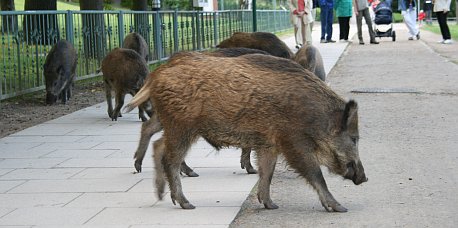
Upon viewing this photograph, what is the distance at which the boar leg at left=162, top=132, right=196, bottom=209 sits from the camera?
7086 millimetres

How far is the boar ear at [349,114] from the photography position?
268 inches

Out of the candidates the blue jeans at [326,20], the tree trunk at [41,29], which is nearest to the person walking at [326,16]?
the blue jeans at [326,20]

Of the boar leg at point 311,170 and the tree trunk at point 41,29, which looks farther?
the tree trunk at point 41,29

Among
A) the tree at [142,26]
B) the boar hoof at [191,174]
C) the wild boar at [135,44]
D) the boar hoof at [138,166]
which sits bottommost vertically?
the boar hoof at [191,174]

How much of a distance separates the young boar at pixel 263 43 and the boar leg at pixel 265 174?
4391mm

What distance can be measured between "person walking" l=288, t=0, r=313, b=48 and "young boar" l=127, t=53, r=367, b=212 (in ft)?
58.0

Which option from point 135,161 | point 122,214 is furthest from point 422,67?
point 122,214

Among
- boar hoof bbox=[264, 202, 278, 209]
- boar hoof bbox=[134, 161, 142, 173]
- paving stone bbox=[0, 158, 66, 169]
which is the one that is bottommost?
boar hoof bbox=[264, 202, 278, 209]

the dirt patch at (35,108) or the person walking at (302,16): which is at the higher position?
the person walking at (302,16)

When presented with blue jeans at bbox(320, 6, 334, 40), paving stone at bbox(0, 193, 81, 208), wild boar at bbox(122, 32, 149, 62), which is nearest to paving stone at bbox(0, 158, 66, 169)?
paving stone at bbox(0, 193, 81, 208)

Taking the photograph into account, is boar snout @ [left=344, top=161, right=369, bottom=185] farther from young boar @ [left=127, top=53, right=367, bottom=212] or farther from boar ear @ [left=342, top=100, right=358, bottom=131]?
boar ear @ [left=342, top=100, right=358, bottom=131]

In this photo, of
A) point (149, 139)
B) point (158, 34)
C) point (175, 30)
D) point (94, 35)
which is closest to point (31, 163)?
point (149, 139)

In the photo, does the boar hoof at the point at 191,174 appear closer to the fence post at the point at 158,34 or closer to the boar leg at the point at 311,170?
the boar leg at the point at 311,170

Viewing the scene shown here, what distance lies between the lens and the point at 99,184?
8289 millimetres
